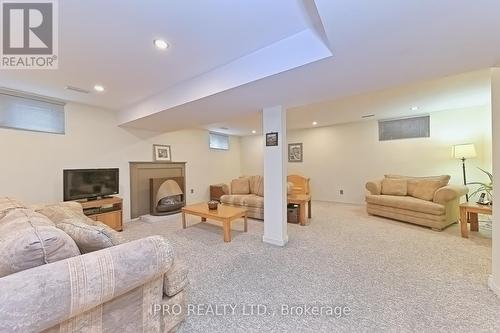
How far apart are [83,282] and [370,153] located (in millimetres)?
6240

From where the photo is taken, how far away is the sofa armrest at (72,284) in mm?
860

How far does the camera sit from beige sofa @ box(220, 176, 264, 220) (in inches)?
178

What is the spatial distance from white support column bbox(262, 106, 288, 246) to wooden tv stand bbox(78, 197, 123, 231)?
269 cm

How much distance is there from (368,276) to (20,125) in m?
5.08

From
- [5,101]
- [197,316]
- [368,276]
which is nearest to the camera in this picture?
[197,316]

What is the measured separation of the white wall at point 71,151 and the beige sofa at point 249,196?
1.87 meters

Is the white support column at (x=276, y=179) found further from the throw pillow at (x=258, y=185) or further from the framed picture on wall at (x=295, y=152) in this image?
the framed picture on wall at (x=295, y=152)

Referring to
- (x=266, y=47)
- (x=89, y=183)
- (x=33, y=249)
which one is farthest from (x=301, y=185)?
(x=33, y=249)

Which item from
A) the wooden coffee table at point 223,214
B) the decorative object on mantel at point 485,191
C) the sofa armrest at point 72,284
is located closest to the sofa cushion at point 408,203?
the decorative object on mantel at point 485,191

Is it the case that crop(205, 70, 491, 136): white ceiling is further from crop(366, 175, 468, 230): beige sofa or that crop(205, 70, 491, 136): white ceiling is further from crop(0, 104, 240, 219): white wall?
crop(0, 104, 240, 219): white wall

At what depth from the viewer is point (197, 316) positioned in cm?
167

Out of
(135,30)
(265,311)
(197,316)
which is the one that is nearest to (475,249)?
(265,311)

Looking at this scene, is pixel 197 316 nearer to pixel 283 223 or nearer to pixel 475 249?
pixel 283 223

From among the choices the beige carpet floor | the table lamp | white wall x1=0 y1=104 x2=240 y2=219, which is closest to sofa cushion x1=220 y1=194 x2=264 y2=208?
the beige carpet floor
